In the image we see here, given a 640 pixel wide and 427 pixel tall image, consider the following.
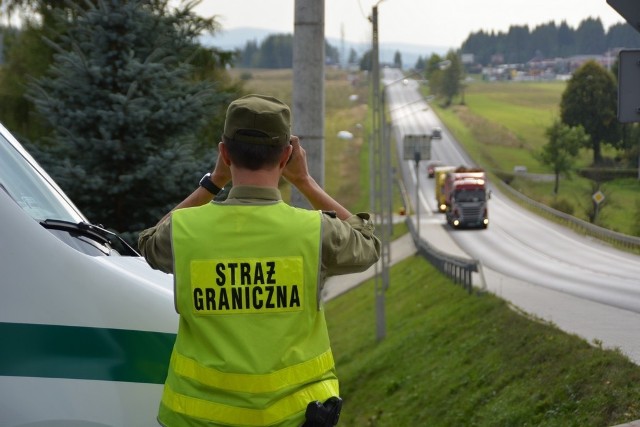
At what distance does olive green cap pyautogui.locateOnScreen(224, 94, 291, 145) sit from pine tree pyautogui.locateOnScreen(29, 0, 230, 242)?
27.7 ft

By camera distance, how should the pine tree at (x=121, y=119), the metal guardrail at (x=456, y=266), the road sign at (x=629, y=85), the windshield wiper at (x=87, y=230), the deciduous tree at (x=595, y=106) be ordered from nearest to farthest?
the windshield wiper at (x=87, y=230)
the road sign at (x=629, y=85)
the pine tree at (x=121, y=119)
the deciduous tree at (x=595, y=106)
the metal guardrail at (x=456, y=266)

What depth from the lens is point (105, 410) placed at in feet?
12.2

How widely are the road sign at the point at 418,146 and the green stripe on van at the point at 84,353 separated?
141 feet

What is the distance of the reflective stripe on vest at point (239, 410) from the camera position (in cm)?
336

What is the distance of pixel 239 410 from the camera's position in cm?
336

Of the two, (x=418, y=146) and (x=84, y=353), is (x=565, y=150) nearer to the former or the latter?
(x=84, y=353)

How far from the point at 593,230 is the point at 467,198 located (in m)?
33.0

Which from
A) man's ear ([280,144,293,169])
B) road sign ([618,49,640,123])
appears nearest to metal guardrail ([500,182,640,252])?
road sign ([618,49,640,123])

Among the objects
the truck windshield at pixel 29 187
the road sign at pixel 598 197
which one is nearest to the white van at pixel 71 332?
the truck windshield at pixel 29 187

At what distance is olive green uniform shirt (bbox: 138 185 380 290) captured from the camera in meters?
3.51

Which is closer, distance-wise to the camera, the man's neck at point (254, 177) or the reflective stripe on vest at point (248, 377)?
the reflective stripe on vest at point (248, 377)

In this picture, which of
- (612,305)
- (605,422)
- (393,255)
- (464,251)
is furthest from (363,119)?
(605,422)

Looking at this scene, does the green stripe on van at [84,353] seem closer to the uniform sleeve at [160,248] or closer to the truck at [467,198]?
the uniform sleeve at [160,248]

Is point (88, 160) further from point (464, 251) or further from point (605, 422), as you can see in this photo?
point (464, 251)
